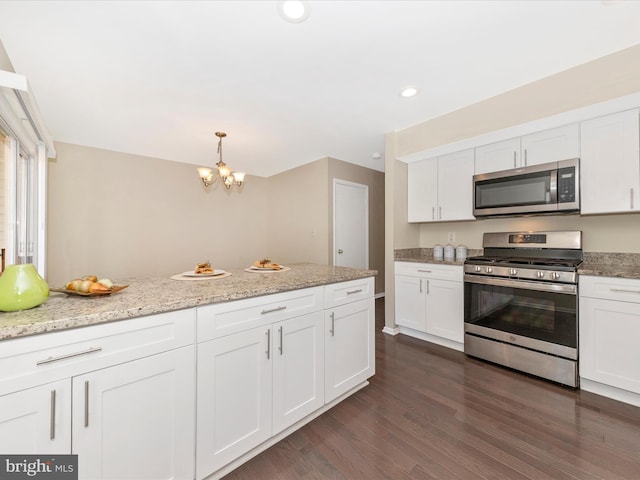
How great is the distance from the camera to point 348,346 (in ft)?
6.31

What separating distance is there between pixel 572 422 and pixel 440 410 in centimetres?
78

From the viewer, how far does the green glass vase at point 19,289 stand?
0.96m

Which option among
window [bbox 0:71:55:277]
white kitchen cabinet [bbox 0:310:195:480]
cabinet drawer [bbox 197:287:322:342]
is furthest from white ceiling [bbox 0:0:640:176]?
white kitchen cabinet [bbox 0:310:195:480]

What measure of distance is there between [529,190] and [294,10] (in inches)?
94.5

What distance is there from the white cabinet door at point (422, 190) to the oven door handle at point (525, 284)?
0.90 meters

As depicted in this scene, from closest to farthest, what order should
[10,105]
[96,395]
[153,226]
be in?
1. [96,395]
2. [10,105]
3. [153,226]

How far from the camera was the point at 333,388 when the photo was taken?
1.82 meters

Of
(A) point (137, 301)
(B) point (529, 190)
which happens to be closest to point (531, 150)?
(B) point (529, 190)

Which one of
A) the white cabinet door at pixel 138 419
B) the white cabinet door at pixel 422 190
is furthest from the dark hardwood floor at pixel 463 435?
the white cabinet door at pixel 422 190

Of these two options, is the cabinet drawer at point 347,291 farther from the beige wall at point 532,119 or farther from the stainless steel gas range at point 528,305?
the beige wall at point 532,119

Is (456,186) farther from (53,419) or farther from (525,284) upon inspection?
(53,419)

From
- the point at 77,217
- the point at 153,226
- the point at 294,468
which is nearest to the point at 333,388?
the point at 294,468

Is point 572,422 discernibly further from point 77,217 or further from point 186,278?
point 77,217

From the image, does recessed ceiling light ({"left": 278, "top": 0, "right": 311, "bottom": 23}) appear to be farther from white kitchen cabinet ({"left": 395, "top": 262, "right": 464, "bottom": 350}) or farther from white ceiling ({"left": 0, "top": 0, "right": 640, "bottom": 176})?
white kitchen cabinet ({"left": 395, "top": 262, "right": 464, "bottom": 350})
